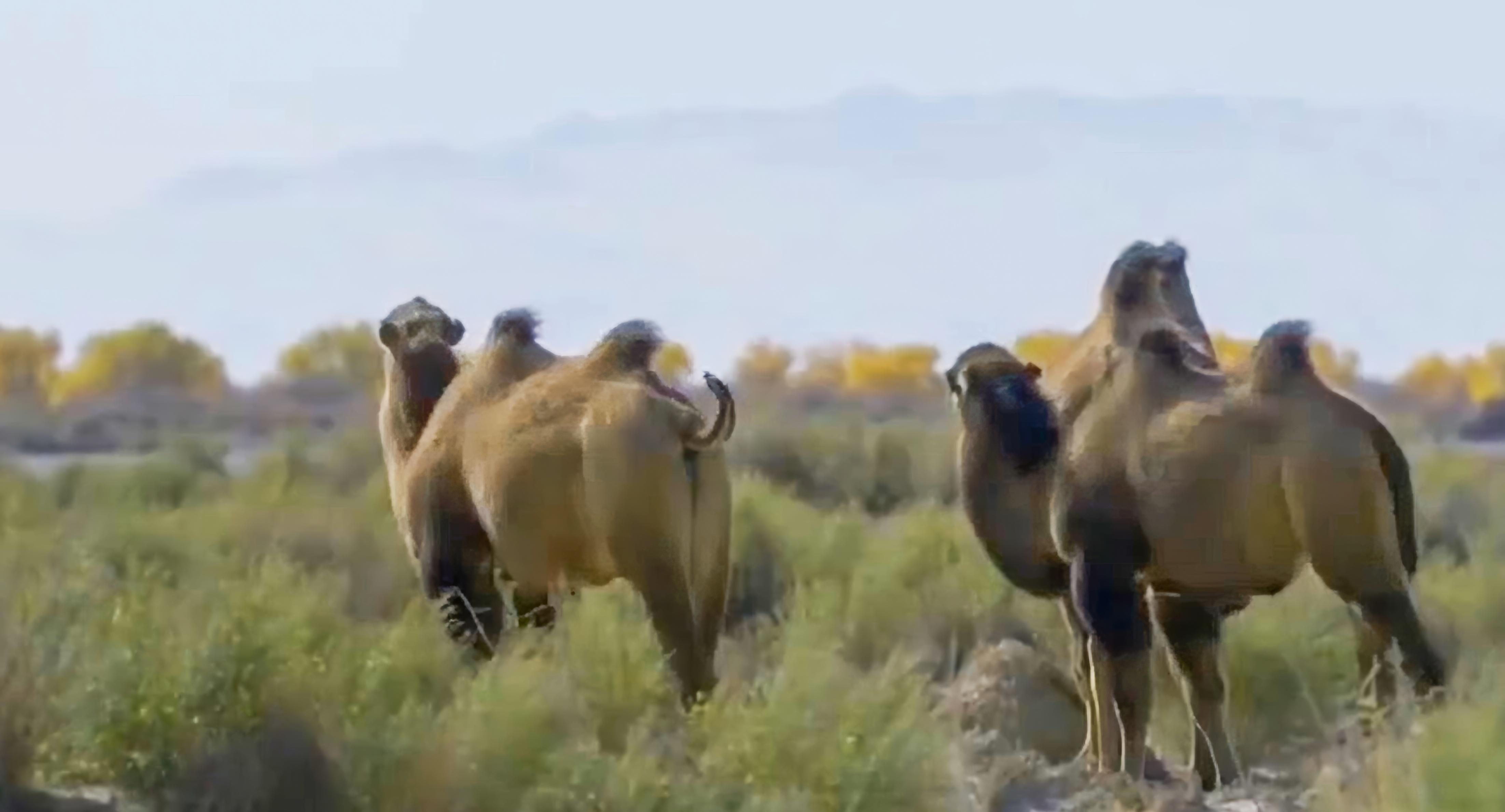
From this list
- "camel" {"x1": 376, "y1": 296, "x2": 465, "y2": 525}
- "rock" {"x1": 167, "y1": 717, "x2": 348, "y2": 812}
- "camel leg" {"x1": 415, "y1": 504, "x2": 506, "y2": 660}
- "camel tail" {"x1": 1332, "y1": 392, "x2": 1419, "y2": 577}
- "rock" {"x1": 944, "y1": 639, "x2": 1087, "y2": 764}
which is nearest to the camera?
"rock" {"x1": 167, "y1": 717, "x2": 348, "y2": 812}

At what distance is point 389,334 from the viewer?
1284cm

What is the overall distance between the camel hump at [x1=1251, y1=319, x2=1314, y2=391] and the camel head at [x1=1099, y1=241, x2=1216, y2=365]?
2.51 feet

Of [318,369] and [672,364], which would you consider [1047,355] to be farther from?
[318,369]

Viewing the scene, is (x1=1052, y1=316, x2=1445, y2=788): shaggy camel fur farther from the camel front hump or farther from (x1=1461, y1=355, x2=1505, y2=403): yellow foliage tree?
(x1=1461, y1=355, x2=1505, y2=403): yellow foliage tree

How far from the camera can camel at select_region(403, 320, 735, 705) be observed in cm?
1077

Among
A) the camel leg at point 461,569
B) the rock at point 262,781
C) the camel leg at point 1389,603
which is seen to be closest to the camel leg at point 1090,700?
the camel leg at point 1389,603

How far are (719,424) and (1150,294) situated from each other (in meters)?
2.28

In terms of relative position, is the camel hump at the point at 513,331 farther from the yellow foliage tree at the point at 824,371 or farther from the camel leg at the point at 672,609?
the yellow foliage tree at the point at 824,371

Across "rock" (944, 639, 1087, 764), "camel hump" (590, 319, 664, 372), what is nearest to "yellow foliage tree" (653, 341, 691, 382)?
"camel hump" (590, 319, 664, 372)

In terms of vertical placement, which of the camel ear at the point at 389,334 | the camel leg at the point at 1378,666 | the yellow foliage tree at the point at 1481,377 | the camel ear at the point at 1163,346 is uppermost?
the camel ear at the point at 389,334

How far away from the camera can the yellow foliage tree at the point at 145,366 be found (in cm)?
8081

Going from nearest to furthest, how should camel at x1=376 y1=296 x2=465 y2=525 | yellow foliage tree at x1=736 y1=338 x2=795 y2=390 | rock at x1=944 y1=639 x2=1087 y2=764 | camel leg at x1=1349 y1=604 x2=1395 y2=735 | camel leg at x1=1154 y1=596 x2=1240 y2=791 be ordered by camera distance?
camel leg at x1=1349 y1=604 x2=1395 y2=735 → camel leg at x1=1154 y1=596 x2=1240 y2=791 → camel at x1=376 y1=296 x2=465 y2=525 → rock at x1=944 y1=639 x2=1087 y2=764 → yellow foliage tree at x1=736 y1=338 x2=795 y2=390

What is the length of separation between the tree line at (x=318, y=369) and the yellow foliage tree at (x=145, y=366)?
0.10 feet

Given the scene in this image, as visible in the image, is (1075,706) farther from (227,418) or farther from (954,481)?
(227,418)
